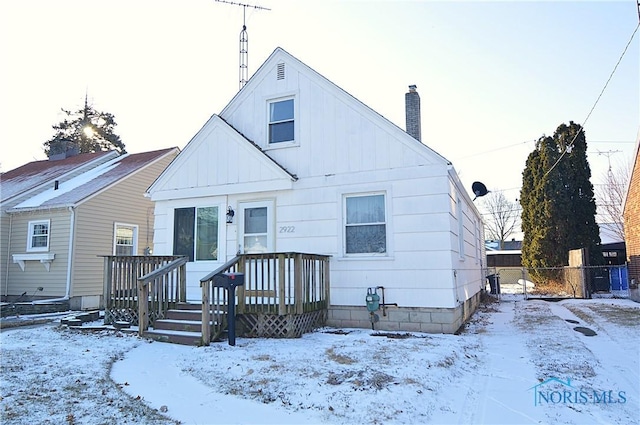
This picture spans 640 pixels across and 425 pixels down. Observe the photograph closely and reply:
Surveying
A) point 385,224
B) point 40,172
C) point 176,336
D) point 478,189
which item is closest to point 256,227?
point 385,224

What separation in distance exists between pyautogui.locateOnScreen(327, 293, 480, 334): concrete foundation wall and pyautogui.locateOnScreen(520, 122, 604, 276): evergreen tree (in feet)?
45.9

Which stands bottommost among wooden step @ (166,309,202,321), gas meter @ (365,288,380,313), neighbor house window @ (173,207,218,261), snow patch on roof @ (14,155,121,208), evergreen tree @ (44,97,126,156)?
wooden step @ (166,309,202,321)

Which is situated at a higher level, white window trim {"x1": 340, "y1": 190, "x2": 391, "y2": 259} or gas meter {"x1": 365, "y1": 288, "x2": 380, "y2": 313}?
white window trim {"x1": 340, "y1": 190, "x2": 391, "y2": 259}

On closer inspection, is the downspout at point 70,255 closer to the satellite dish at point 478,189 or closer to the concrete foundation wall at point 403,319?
the concrete foundation wall at point 403,319

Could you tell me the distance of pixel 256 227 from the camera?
10039 millimetres

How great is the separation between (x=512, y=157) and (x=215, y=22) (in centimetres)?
1985

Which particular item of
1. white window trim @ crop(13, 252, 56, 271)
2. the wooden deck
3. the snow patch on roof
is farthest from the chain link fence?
the snow patch on roof

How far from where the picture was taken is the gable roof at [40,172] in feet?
59.0

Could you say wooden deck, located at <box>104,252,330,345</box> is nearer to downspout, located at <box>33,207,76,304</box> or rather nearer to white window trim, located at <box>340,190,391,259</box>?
white window trim, located at <box>340,190,391,259</box>

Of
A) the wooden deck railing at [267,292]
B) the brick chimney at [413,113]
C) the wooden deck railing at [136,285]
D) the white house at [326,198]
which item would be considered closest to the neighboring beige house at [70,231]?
the wooden deck railing at [136,285]

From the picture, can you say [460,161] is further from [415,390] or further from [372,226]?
[415,390]

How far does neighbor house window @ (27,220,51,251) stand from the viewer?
15.8 meters

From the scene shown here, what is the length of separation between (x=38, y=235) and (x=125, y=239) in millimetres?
2997

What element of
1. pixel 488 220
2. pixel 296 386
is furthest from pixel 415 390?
pixel 488 220
